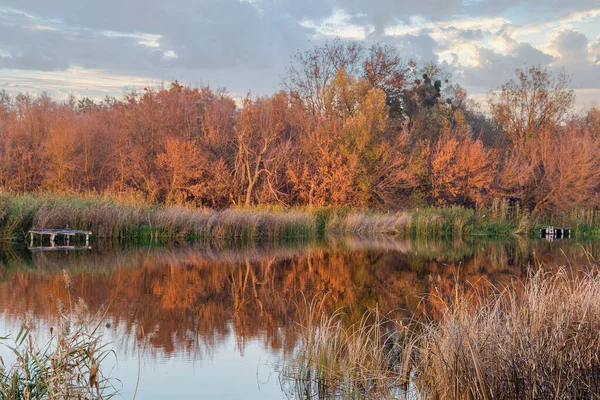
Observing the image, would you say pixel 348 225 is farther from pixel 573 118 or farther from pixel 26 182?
pixel 573 118

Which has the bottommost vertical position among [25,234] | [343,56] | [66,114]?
[25,234]

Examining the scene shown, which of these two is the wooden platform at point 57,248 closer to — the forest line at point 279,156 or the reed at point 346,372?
the forest line at point 279,156

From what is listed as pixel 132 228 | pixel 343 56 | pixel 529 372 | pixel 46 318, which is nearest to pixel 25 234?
pixel 132 228

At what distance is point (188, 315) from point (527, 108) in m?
34.9

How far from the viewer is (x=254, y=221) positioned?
25625mm

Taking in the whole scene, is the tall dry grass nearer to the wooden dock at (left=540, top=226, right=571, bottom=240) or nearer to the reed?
the reed

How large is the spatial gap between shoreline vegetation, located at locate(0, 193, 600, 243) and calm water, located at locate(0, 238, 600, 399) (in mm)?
1710

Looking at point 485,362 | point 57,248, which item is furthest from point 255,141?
point 485,362

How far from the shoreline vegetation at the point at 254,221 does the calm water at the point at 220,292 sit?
1710 millimetres

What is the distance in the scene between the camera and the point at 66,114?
109ft

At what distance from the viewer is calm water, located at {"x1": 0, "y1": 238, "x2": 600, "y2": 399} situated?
7.60 m

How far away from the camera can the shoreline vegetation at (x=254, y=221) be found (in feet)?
71.4

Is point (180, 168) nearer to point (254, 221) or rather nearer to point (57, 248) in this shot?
point (254, 221)

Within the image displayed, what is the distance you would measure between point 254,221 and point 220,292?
12.5 metres
